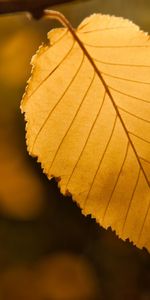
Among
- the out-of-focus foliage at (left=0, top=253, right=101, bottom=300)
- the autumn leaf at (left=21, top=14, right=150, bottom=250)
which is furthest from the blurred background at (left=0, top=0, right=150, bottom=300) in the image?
the autumn leaf at (left=21, top=14, right=150, bottom=250)

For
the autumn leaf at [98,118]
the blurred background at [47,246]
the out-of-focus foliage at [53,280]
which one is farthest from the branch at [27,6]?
the out-of-focus foliage at [53,280]

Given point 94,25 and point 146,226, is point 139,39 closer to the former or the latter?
point 94,25

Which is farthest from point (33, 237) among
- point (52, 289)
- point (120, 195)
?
point (120, 195)

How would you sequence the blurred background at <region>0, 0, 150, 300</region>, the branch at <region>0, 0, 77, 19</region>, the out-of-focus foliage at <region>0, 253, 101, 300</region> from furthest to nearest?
the out-of-focus foliage at <region>0, 253, 101, 300</region>, the blurred background at <region>0, 0, 150, 300</region>, the branch at <region>0, 0, 77, 19</region>

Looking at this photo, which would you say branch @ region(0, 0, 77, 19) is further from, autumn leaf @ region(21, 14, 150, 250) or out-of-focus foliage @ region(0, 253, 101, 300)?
out-of-focus foliage @ region(0, 253, 101, 300)

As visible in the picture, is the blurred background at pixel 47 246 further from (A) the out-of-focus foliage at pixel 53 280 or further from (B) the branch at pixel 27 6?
(B) the branch at pixel 27 6

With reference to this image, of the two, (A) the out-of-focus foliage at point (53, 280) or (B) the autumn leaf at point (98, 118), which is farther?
(A) the out-of-focus foliage at point (53, 280)
